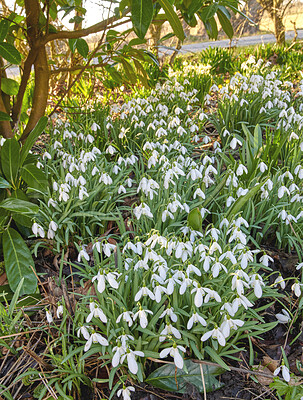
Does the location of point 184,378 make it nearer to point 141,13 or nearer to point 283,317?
point 283,317

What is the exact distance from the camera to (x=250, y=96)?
337 centimetres

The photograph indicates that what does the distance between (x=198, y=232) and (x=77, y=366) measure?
0.75 metres

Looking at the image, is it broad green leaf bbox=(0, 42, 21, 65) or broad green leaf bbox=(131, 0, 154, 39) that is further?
broad green leaf bbox=(0, 42, 21, 65)

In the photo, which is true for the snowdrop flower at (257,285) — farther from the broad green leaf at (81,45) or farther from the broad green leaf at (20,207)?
the broad green leaf at (81,45)

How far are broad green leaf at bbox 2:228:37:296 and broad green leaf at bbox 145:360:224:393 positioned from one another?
72cm

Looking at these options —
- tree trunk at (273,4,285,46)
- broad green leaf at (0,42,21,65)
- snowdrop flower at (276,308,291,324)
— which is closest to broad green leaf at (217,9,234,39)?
broad green leaf at (0,42,21,65)

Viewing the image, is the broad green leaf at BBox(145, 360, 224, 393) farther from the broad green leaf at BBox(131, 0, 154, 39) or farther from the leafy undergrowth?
the broad green leaf at BBox(131, 0, 154, 39)

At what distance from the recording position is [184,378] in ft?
4.36

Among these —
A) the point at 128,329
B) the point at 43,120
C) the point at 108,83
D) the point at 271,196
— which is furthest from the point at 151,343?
the point at 108,83

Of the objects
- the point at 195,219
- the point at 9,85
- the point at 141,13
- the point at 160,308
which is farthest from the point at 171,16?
the point at 9,85

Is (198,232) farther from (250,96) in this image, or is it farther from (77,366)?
(250,96)

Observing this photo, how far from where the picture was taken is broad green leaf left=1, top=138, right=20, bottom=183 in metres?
1.86

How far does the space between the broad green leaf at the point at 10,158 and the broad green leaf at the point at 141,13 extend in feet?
3.19

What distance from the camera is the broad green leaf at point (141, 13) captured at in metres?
1.17
